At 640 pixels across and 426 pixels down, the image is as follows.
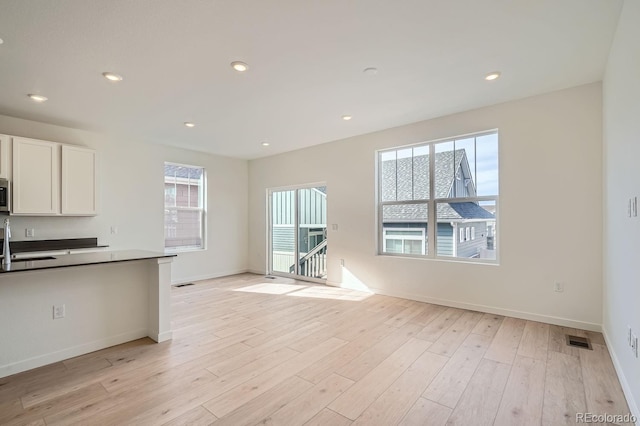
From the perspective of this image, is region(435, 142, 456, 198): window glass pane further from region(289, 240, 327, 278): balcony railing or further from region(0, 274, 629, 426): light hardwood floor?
region(289, 240, 327, 278): balcony railing

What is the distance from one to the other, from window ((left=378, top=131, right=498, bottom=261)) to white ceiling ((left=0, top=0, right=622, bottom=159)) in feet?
2.13

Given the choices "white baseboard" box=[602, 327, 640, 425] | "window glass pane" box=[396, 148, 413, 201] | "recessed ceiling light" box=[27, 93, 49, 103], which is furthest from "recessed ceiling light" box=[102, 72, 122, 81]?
"white baseboard" box=[602, 327, 640, 425]

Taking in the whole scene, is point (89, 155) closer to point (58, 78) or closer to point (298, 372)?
point (58, 78)

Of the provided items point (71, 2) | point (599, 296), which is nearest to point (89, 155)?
point (71, 2)

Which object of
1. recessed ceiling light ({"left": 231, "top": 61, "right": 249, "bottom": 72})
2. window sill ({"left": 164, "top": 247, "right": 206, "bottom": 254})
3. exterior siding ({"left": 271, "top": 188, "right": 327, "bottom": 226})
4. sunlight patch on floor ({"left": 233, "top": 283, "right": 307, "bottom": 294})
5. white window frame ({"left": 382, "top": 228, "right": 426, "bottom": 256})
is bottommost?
sunlight patch on floor ({"left": 233, "top": 283, "right": 307, "bottom": 294})

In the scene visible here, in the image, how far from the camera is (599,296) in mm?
3227

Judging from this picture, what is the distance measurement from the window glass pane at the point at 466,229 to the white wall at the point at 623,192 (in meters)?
1.18

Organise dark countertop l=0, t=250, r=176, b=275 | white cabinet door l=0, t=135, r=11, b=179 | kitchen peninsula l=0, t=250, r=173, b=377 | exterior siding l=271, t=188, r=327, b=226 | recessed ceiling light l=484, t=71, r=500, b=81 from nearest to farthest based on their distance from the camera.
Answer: dark countertop l=0, t=250, r=176, b=275, kitchen peninsula l=0, t=250, r=173, b=377, recessed ceiling light l=484, t=71, r=500, b=81, white cabinet door l=0, t=135, r=11, b=179, exterior siding l=271, t=188, r=327, b=226

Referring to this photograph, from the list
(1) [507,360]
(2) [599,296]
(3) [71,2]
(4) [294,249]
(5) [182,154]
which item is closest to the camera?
(3) [71,2]

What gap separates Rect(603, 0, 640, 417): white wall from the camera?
1.90 meters

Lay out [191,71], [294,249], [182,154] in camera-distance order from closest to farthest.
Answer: [191,71] < [182,154] < [294,249]

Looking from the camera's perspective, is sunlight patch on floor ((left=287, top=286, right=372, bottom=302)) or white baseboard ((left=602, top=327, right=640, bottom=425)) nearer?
white baseboard ((left=602, top=327, right=640, bottom=425))

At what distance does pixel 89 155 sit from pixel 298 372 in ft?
14.7

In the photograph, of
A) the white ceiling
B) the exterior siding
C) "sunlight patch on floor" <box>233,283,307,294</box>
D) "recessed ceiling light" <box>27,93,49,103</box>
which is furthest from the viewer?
the exterior siding
